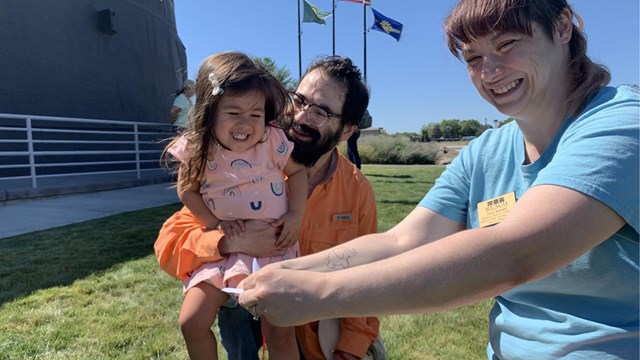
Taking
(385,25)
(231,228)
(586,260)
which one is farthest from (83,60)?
(586,260)

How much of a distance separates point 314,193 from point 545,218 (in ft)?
4.51

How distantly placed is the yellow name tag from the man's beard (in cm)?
93

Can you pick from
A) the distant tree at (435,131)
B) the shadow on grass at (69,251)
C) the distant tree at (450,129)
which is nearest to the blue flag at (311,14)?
the shadow on grass at (69,251)

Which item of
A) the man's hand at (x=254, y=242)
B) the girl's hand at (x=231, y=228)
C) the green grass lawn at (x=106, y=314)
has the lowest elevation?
the green grass lawn at (x=106, y=314)

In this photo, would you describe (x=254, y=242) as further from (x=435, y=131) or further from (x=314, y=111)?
(x=435, y=131)

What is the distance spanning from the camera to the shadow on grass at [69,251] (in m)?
3.52

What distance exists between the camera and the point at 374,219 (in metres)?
2.22

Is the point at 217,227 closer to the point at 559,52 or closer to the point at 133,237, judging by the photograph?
the point at 559,52

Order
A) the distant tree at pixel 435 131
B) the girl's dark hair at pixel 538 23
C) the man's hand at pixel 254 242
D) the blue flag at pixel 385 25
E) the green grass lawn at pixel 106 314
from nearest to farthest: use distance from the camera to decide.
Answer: the girl's dark hair at pixel 538 23
the man's hand at pixel 254 242
the green grass lawn at pixel 106 314
the blue flag at pixel 385 25
the distant tree at pixel 435 131

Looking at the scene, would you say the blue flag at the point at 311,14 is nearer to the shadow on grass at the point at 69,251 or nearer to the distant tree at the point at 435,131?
the shadow on grass at the point at 69,251

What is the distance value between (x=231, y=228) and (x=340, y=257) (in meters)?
0.60

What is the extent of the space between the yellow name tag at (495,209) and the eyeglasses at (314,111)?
993 millimetres

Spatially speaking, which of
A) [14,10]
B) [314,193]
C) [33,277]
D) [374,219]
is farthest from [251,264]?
[14,10]

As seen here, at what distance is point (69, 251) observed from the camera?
4352 mm
